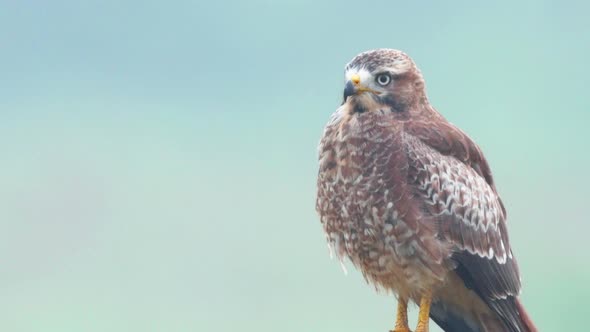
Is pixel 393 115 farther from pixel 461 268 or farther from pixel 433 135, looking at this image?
pixel 461 268

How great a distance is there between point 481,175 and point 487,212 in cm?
30

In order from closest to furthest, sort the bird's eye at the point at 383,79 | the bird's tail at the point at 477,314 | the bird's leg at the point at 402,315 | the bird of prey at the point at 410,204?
the bird of prey at the point at 410,204
the bird's eye at the point at 383,79
the bird's tail at the point at 477,314
the bird's leg at the point at 402,315

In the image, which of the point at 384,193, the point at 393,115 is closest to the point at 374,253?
the point at 384,193

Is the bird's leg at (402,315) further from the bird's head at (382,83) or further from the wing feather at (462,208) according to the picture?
the bird's head at (382,83)

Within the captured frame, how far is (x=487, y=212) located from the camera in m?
8.53

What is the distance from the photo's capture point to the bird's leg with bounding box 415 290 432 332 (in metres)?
8.36

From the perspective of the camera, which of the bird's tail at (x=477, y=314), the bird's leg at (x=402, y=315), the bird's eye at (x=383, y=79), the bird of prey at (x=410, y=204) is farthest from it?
the bird's leg at (x=402, y=315)

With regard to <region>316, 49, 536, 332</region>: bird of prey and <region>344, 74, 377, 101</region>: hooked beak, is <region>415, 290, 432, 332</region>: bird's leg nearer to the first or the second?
<region>316, 49, 536, 332</region>: bird of prey

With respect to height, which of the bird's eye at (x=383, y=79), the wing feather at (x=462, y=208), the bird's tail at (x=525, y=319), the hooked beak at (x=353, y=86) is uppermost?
the bird's eye at (x=383, y=79)

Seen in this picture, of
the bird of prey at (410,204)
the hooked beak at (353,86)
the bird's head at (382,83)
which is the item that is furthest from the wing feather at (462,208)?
the hooked beak at (353,86)

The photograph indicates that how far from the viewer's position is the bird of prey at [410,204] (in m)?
8.22

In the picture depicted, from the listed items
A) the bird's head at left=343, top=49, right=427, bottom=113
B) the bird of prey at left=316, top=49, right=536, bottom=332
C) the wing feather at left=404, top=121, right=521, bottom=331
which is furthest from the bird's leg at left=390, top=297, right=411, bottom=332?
the bird's head at left=343, top=49, right=427, bottom=113

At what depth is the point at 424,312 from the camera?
331 inches

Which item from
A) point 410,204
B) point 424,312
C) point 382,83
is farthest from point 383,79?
point 424,312
